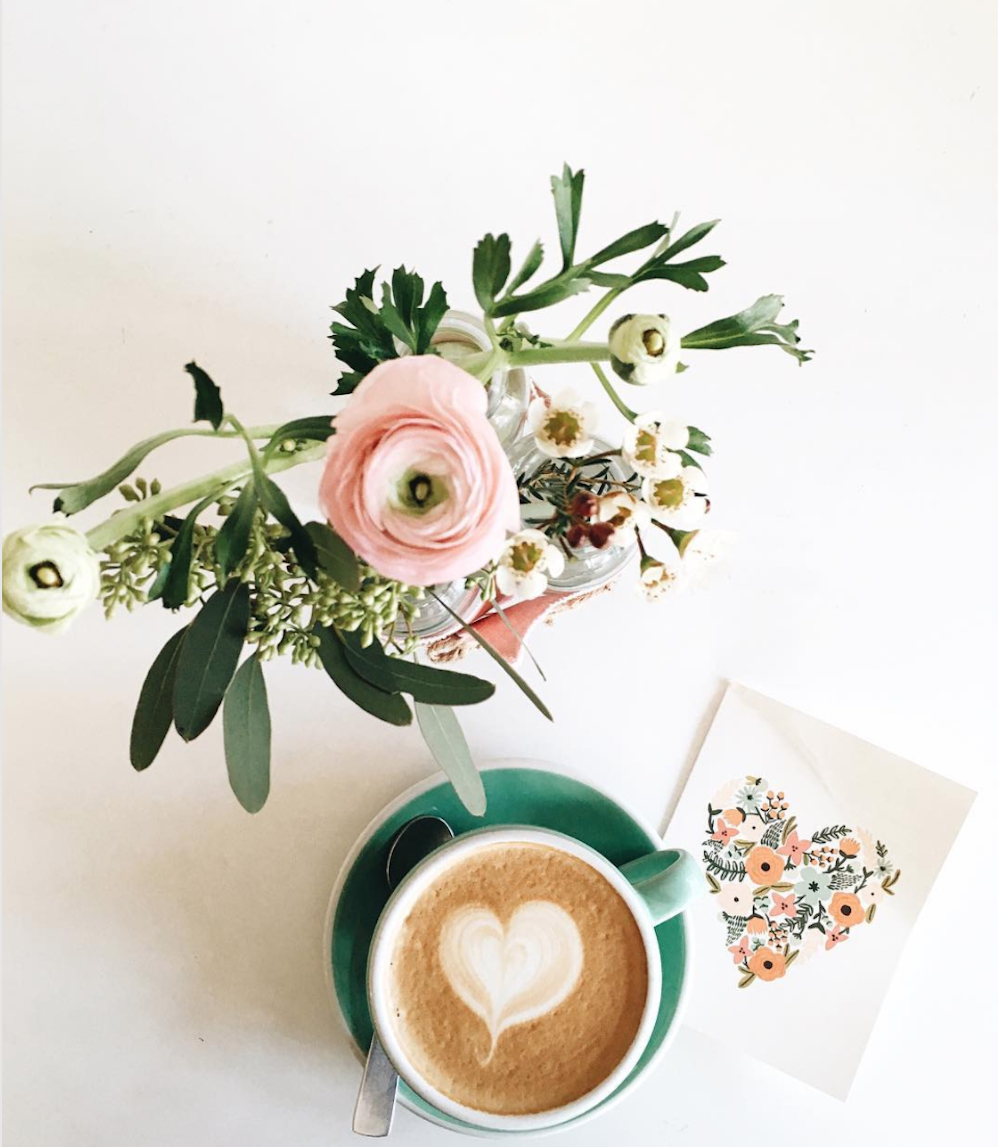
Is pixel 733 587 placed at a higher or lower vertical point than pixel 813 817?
higher

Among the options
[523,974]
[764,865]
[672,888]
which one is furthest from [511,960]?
[764,865]

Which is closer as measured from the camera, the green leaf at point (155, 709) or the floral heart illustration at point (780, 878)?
the green leaf at point (155, 709)

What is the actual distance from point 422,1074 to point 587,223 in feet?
2.22

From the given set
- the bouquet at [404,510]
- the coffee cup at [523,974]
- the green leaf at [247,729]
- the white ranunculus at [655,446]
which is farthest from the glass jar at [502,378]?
A: the coffee cup at [523,974]

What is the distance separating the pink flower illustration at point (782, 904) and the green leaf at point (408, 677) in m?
0.44

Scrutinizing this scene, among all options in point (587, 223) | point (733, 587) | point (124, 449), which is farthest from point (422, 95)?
point (733, 587)

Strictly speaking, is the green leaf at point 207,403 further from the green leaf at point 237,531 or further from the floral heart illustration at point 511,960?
the floral heart illustration at point 511,960

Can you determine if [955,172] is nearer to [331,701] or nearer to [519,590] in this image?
[519,590]

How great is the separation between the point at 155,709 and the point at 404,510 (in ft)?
0.81

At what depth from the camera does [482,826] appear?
80 cm

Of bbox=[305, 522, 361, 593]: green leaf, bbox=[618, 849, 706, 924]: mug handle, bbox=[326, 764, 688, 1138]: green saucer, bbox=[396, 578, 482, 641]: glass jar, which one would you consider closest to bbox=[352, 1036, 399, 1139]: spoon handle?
bbox=[326, 764, 688, 1138]: green saucer

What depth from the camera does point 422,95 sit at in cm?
80

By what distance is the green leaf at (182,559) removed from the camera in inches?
19.4

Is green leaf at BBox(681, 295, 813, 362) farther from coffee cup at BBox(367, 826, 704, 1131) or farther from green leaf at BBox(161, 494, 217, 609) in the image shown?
coffee cup at BBox(367, 826, 704, 1131)
